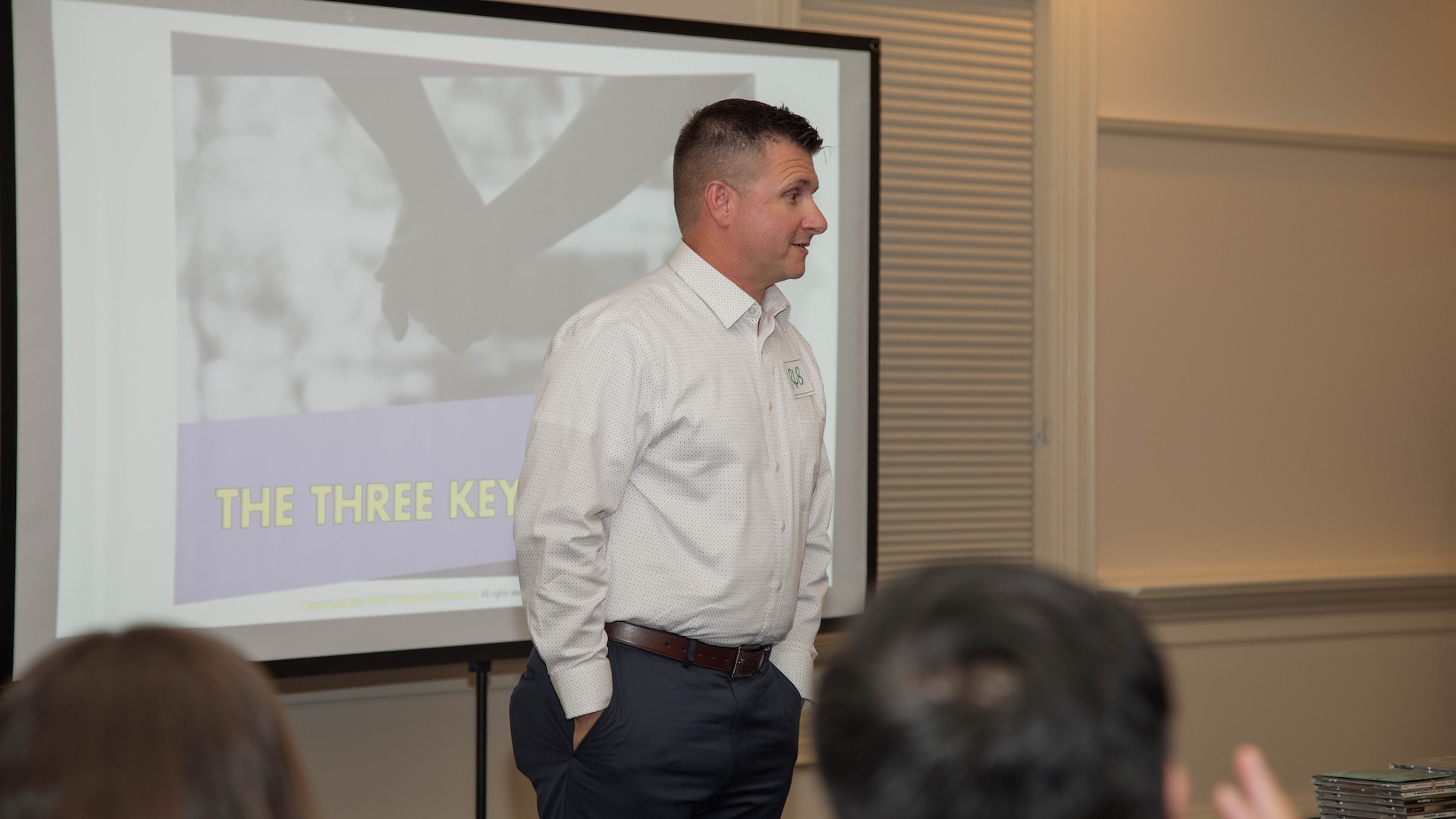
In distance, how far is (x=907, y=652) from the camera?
60 centimetres

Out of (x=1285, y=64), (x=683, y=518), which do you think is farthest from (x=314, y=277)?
(x=1285, y=64)

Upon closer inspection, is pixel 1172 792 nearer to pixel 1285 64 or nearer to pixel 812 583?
pixel 812 583

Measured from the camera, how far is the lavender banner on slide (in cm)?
255

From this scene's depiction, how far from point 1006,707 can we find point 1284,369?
3.78 metres

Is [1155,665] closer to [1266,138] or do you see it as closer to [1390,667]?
[1266,138]

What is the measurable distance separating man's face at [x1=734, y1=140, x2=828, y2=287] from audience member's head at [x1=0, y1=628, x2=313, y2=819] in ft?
4.73

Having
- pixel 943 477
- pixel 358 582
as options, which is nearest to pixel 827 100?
pixel 943 477

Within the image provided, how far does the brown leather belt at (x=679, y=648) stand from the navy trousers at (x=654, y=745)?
1 cm

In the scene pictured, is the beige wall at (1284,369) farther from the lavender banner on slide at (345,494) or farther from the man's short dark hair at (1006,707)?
the man's short dark hair at (1006,707)

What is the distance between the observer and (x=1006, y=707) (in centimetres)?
57

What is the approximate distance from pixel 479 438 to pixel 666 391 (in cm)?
102

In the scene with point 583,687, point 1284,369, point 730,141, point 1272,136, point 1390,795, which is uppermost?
point 1272,136

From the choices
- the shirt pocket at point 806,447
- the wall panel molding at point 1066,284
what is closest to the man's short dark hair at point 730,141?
the shirt pocket at point 806,447

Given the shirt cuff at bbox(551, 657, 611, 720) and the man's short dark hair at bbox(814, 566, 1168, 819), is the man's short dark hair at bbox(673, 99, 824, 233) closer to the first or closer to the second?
the shirt cuff at bbox(551, 657, 611, 720)
